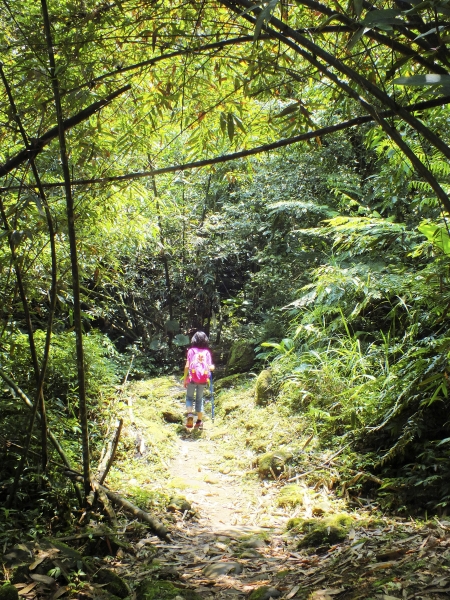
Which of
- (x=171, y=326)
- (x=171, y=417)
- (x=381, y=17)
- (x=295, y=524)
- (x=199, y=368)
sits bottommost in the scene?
(x=295, y=524)

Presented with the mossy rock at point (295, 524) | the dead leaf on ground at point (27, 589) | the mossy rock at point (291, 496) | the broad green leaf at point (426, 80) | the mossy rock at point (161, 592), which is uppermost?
the broad green leaf at point (426, 80)

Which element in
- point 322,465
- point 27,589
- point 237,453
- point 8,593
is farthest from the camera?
point 237,453

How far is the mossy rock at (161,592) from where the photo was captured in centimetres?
202

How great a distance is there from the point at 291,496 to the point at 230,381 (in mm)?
4106

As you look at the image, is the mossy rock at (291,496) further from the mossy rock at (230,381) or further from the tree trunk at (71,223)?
the mossy rock at (230,381)

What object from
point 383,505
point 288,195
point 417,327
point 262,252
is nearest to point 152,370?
point 262,252

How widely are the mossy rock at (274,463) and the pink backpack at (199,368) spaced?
6.46 feet

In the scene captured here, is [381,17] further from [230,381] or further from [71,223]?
[230,381]

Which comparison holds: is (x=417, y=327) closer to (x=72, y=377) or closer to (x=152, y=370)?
(x=72, y=377)

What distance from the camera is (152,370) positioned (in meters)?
8.98

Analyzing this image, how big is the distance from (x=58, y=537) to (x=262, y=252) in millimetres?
6721

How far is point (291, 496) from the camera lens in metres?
3.67

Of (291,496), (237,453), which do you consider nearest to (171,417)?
(237,453)

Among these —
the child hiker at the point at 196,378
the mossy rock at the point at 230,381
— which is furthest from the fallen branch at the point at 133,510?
the mossy rock at the point at 230,381
